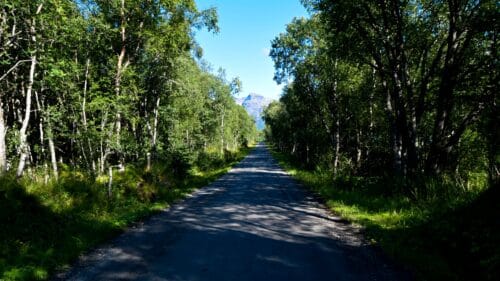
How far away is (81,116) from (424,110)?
1597cm

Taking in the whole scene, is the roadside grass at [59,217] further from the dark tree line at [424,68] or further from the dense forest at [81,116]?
the dark tree line at [424,68]

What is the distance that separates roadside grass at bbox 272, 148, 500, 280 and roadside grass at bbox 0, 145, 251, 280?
23.1 ft

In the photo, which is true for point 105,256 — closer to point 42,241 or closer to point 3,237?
point 42,241

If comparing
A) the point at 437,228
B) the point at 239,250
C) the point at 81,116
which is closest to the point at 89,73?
the point at 81,116

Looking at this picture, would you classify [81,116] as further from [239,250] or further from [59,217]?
[239,250]

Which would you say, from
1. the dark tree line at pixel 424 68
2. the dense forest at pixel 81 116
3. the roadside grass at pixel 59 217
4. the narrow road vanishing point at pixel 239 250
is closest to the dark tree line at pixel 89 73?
the dense forest at pixel 81 116

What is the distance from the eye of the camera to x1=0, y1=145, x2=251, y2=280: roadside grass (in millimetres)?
6785

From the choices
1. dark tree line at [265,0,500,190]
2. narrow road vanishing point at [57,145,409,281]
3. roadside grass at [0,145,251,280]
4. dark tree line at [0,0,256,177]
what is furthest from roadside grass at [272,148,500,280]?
dark tree line at [0,0,256,177]

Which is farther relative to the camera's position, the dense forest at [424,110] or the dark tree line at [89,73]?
the dark tree line at [89,73]

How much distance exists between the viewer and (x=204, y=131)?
48156 millimetres

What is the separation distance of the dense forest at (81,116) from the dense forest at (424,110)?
7514mm

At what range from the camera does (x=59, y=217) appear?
9586 millimetres

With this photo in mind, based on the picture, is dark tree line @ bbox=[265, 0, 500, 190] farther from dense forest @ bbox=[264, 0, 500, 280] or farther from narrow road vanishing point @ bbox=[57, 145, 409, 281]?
narrow road vanishing point @ bbox=[57, 145, 409, 281]

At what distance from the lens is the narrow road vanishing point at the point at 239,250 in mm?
6270
